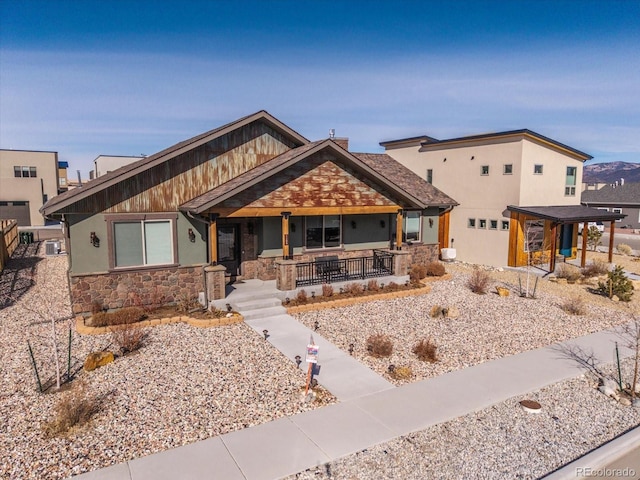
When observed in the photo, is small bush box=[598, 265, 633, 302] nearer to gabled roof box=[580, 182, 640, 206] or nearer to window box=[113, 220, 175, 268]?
window box=[113, 220, 175, 268]

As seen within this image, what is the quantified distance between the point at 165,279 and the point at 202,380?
19.4ft

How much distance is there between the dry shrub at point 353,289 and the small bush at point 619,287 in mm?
9964

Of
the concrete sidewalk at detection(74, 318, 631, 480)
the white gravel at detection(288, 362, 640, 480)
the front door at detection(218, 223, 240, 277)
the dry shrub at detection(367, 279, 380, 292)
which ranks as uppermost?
the front door at detection(218, 223, 240, 277)

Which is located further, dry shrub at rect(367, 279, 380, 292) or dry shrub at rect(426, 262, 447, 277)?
dry shrub at rect(426, 262, 447, 277)

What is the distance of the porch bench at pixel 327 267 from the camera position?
633 inches

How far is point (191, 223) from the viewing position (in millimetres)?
Answer: 14305

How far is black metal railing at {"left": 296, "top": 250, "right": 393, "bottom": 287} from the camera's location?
1577cm

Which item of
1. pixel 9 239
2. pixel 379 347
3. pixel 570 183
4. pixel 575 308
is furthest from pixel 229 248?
pixel 570 183

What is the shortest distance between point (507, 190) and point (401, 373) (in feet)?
52.8

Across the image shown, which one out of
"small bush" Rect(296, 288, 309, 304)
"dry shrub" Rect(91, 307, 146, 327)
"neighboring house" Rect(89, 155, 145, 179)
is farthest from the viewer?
"neighboring house" Rect(89, 155, 145, 179)

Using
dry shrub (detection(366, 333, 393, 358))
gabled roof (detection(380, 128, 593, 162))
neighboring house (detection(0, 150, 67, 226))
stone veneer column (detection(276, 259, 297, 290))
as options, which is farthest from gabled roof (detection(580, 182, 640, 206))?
neighboring house (detection(0, 150, 67, 226))

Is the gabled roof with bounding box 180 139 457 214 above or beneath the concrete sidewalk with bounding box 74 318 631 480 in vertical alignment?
above

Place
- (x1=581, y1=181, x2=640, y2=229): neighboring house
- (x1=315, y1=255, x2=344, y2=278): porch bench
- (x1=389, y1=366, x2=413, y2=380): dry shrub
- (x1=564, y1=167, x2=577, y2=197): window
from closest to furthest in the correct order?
(x1=389, y1=366, x2=413, y2=380): dry shrub
(x1=315, y1=255, x2=344, y2=278): porch bench
(x1=564, y1=167, x2=577, y2=197): window
(x1=581, y1=181, x2=640, y2=229): neighboring house

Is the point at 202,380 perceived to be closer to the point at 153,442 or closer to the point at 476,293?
the point at 153,442
